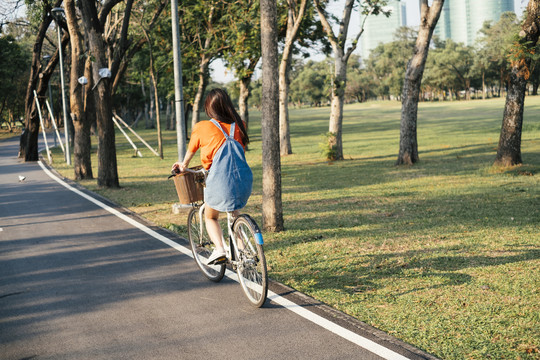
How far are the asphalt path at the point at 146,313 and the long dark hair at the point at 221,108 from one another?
1761 mm

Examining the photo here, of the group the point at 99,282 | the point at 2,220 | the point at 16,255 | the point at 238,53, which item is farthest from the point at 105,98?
the point at 238,53

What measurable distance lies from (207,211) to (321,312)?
1.56m

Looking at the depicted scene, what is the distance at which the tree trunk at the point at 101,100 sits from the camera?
15898mm

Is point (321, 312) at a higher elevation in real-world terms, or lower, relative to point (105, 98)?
lower

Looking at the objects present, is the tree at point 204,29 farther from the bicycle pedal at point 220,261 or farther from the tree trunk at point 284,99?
the bicycle pedal at point 220,261

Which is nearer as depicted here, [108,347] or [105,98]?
[108,347]

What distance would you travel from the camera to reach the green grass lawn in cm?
503

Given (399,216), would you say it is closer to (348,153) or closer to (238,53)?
(348,153)

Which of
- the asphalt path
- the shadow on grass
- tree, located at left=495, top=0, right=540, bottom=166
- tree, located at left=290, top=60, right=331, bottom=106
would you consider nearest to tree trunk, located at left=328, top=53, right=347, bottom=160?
tree, located at left=495, top=0, right=540, bottom=166

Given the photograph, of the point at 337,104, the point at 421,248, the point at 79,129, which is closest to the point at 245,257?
the point at 421,248

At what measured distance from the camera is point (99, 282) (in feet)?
22.5

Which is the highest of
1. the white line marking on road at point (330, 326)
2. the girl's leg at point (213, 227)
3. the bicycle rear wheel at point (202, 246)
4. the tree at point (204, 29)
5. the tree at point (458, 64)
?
the tree at point (458, 64)

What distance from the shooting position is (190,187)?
21.3ft

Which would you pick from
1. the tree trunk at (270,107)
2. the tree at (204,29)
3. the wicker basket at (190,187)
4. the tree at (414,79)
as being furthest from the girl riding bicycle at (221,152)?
the tree at (204,29)
